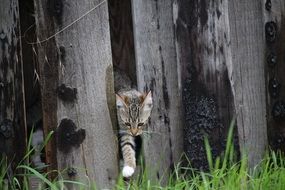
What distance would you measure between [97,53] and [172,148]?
776 millimetres

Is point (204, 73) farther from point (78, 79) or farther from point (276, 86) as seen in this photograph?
point (78, 79)

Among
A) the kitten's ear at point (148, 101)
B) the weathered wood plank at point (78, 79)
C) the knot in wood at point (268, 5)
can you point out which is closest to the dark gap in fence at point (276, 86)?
the knot in wood at point (268, 5)

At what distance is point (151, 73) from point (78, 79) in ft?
1.56

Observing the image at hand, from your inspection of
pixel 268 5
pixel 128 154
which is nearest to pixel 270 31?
pixel 268 5

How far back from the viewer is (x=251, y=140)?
4727mm

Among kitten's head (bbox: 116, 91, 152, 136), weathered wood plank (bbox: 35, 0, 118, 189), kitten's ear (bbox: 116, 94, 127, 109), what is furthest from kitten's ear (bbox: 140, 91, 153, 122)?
weathered wood plank (bbox: 35, 0, 118, 189)

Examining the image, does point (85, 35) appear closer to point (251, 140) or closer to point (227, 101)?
point (227, 101)

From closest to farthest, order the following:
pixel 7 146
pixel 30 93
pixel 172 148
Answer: pixel 7 146 < pixel 172 148 < pixel 30 93

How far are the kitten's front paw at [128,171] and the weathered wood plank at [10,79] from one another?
2.19 feet

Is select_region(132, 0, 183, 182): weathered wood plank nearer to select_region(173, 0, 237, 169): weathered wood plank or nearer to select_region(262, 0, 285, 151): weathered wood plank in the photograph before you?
select_region(173, 0, 237, 169): weathered wood plank

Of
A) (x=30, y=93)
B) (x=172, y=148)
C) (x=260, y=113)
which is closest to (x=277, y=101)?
(x=260, y=113)

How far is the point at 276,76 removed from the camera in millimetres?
4660

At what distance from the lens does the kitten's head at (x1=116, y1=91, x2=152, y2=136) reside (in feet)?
15.2

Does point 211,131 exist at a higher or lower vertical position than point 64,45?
lower
